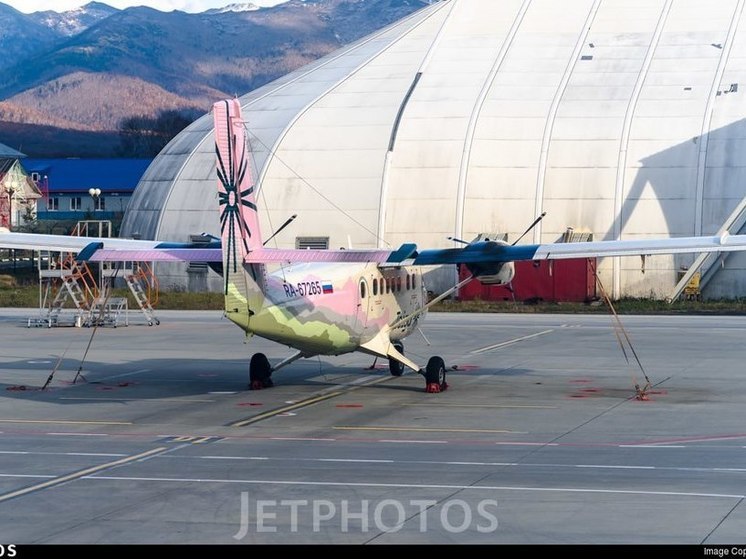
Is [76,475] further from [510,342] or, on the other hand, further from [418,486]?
[510,342]

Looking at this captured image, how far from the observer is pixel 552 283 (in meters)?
61.0

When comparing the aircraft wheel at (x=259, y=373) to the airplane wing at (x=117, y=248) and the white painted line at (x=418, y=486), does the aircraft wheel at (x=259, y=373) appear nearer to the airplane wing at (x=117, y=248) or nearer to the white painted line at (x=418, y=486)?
the airplane wing at (x=117, y=248)

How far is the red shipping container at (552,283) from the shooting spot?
6019 cm

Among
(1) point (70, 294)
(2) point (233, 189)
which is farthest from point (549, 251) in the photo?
(1) point (70, 294)

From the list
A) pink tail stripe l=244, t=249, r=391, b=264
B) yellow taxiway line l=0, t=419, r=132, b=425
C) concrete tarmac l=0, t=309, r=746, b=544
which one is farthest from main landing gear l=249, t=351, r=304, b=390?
yellow taxiway line l=0, t=419, r=132, b=425

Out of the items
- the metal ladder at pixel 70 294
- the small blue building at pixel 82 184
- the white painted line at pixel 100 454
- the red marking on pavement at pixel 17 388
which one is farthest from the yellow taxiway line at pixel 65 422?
the small blue building at pixel 82 184

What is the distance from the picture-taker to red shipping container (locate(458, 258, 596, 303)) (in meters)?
60.2

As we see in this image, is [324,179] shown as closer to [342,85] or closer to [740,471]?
[342,85]

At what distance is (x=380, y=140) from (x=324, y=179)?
12.0ft

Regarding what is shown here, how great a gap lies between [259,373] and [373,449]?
30.3 feet

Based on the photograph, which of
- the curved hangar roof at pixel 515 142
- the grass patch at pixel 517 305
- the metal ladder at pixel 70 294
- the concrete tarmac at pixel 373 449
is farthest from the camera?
the curved hangar roof at pixel 515 142

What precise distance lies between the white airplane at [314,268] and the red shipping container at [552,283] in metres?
27.5

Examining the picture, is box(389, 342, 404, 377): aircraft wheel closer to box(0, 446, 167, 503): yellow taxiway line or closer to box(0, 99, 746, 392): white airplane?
box(0, 99, 746, 392): white airplane

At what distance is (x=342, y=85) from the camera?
69.8m
